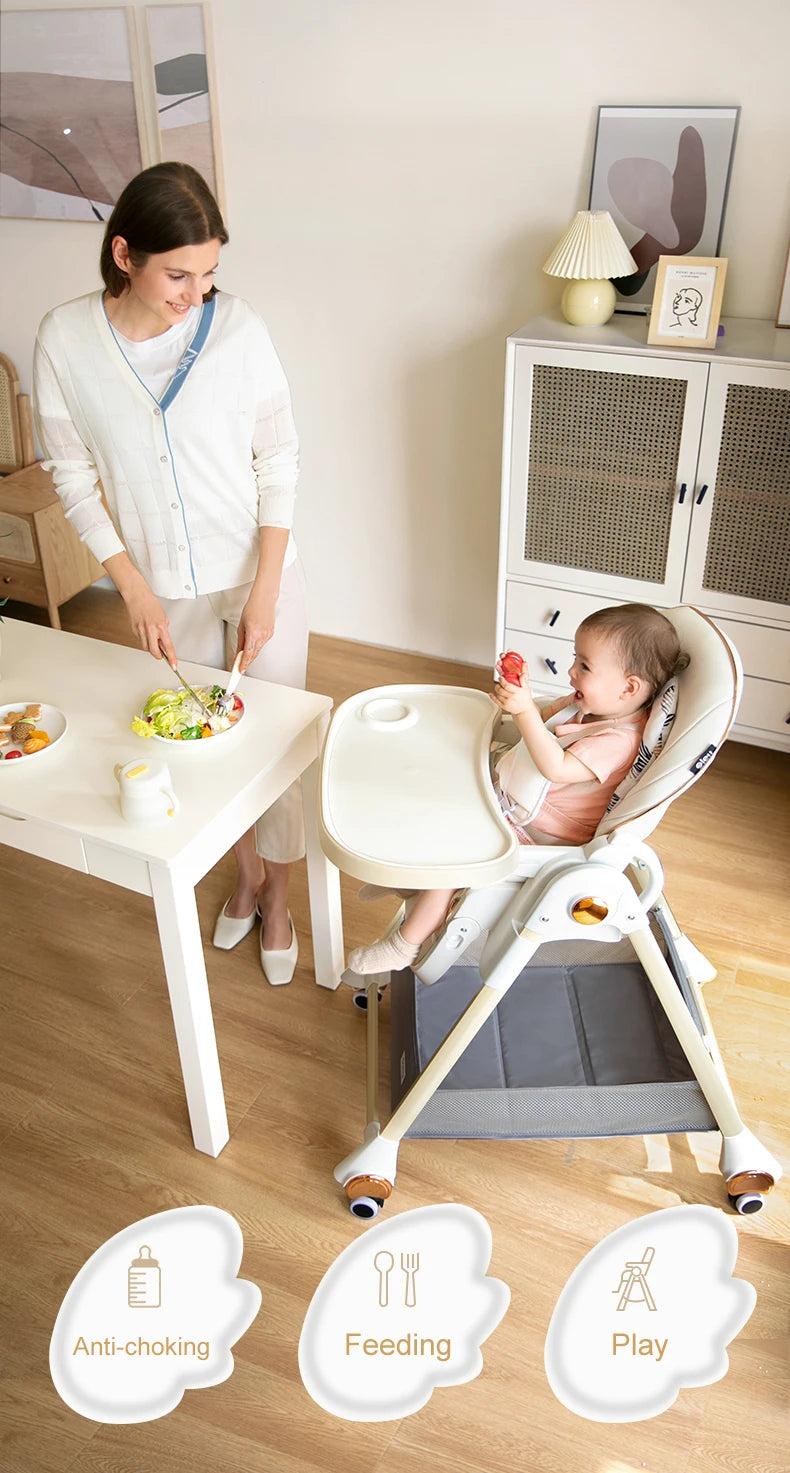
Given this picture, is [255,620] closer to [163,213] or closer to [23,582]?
[163,213]

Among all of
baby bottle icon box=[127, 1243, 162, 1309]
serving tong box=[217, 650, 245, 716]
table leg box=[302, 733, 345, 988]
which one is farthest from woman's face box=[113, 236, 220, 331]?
baby bottle icon box=[127, 1243, 162, 1309]

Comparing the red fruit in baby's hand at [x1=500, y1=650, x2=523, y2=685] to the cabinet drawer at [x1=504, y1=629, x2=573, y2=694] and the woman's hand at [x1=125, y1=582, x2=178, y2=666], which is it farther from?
the cabinet drawer at [x1=504, y1=629, x2=573, y2=694]

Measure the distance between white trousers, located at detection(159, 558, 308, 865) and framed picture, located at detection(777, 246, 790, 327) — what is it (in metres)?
1.29

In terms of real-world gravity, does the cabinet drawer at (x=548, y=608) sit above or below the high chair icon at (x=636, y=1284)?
above

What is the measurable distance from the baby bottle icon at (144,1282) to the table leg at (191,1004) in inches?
8.1

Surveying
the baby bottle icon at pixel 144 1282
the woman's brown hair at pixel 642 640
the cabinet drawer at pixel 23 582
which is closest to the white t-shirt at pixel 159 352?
the woman's brown hair at pixel 642 640

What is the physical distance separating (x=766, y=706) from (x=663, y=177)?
124cm

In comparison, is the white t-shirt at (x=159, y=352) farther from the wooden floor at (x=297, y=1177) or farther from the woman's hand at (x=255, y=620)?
the wooden floor at (x=297, y=1177)

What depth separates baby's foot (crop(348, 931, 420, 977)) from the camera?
6.23 ft

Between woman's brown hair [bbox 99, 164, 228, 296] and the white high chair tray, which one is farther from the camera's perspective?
woman's brown hair [bbox 99, 164, 228, 296]

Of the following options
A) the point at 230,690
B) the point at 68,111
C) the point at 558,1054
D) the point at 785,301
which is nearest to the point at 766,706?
the point at 785,301

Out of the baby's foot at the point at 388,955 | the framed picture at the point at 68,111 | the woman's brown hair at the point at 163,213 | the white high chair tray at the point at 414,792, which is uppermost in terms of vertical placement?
the framed picture at the point at 68,111

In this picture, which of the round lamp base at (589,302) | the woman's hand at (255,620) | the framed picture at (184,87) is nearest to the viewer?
the woman's hand at (255,620)

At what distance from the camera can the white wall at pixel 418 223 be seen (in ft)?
8.33
